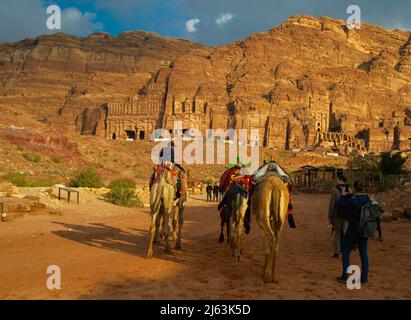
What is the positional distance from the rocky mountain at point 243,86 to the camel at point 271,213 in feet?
235

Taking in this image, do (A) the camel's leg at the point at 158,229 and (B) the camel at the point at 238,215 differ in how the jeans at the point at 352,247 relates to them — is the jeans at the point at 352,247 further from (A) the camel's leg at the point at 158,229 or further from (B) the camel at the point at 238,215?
(A) the camel's leg at the point at 158,229

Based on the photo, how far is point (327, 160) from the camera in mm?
63875

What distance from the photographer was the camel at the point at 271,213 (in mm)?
6699

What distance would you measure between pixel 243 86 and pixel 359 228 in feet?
293

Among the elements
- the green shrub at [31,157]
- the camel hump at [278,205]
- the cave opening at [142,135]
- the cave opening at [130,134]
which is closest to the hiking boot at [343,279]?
the camel hump at [278,205]

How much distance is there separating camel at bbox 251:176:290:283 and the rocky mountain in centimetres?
7158

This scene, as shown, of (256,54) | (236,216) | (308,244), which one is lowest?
(308,244)

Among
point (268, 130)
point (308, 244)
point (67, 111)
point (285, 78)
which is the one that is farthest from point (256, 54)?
point (308, 244)

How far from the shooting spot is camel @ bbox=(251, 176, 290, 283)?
6.70 meters

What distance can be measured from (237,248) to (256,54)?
366ft

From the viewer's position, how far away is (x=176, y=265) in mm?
8055

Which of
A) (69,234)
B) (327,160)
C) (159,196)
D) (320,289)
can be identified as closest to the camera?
(320,289)

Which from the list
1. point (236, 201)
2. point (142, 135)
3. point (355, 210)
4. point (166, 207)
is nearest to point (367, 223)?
point (355, 210)
